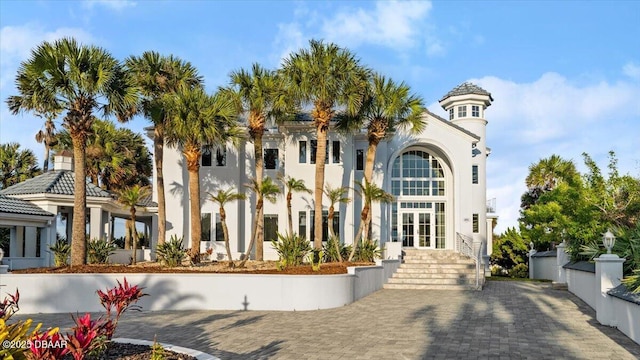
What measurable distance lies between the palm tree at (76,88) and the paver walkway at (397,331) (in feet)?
17.2

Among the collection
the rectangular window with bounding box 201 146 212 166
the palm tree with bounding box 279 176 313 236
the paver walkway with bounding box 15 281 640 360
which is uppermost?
the rectangular window with bounding box 201 146 212 166

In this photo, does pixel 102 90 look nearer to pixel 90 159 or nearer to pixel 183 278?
pixel 183 278

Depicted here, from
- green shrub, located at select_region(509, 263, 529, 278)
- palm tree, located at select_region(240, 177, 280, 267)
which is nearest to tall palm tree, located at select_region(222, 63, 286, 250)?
palm tree, located at select_region(240, 177, 280, 267)

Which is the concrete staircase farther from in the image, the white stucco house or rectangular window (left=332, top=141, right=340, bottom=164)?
rectangular window (left=332, top=141, right=340, bottom=164)

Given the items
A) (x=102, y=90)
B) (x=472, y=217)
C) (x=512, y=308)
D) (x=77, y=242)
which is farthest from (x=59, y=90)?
(x=472, y=217)

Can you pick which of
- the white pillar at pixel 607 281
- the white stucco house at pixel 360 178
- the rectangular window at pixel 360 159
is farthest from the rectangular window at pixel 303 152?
the white pillar at pixel 607 281

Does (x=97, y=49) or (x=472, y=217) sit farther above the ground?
(x=97, y=49)

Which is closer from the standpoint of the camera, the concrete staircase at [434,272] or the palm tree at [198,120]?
the concrete staircase at [434,272]

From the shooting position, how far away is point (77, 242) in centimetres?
1728

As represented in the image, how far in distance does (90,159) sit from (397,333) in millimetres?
24378

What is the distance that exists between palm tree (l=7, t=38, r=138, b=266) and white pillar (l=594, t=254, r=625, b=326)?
14642 millimetres

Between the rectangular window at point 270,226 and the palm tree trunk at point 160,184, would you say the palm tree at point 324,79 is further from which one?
the palm tree trunk at point 160,184

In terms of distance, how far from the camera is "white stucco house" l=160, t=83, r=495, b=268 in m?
26.9

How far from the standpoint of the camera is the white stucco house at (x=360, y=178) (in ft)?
88.3
